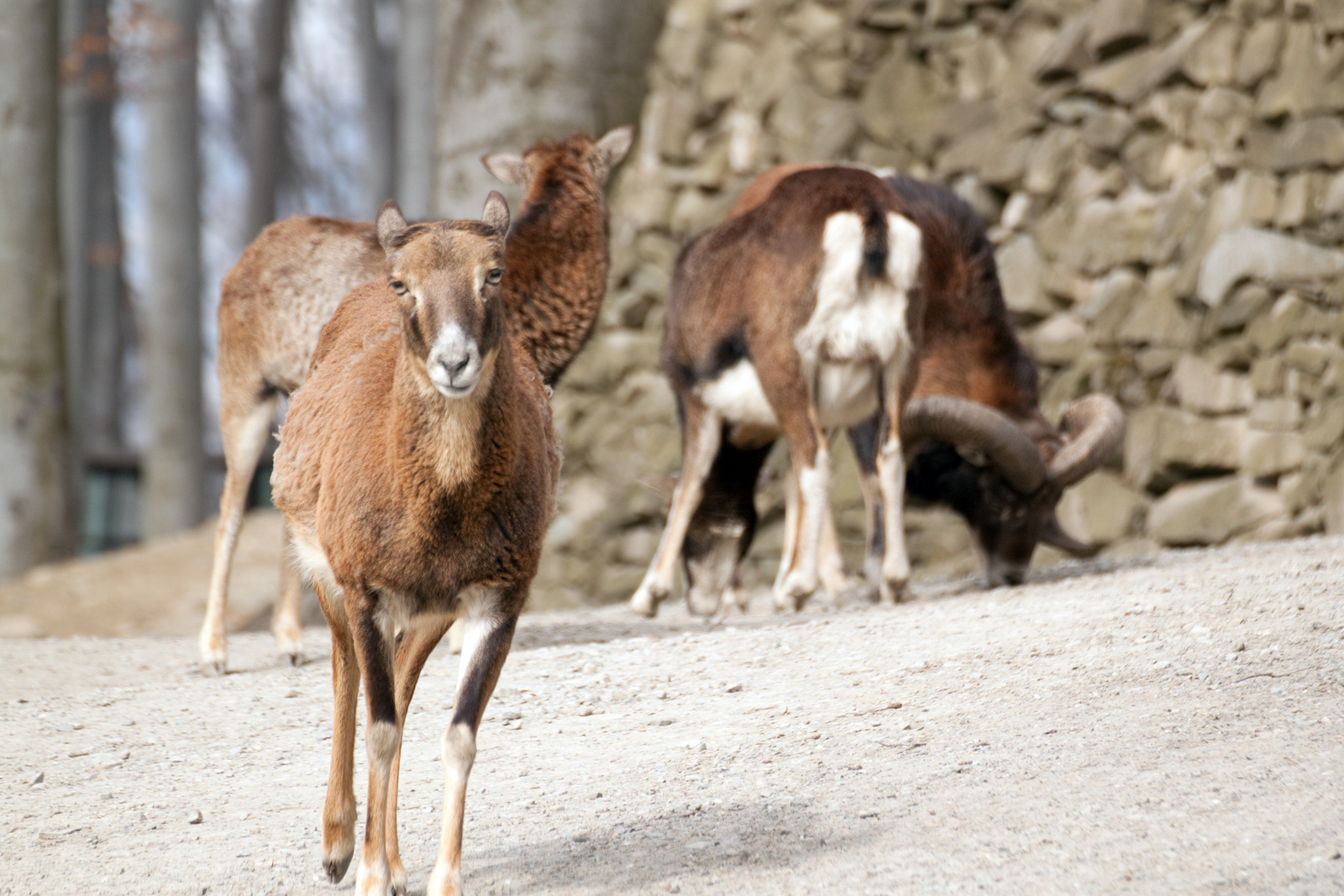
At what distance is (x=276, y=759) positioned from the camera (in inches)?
205

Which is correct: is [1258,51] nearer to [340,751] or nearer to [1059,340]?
[1059,340]

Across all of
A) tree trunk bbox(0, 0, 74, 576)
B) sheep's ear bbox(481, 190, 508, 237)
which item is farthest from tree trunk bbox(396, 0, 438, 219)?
sheep's ear bbox(481, 190, 508, 237)

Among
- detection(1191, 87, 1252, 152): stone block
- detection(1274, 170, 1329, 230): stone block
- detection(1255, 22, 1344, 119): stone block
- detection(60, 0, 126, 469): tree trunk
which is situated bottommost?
detection(60, 0, 126, 469): tree trunk

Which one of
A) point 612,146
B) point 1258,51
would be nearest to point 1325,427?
point 1258,51

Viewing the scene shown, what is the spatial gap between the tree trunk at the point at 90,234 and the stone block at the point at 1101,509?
8.29m

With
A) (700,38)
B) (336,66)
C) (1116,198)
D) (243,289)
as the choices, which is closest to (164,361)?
(700,38)

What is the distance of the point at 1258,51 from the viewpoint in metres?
9.12

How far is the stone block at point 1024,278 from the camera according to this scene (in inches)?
396

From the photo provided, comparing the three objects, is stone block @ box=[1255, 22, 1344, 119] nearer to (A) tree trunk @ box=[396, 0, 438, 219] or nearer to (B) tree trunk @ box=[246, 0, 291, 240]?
(A) tree trunk @ box=[396, 0, 438, 219]

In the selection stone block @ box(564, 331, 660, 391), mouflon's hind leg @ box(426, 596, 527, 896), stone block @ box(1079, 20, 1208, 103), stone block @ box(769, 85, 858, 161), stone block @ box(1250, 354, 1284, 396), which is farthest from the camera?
stone block @ box(564, 331, 660, 391)

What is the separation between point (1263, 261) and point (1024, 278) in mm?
1696

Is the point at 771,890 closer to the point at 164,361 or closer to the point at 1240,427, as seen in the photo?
the point at 1240,427

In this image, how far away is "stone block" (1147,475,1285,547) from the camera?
351 inches

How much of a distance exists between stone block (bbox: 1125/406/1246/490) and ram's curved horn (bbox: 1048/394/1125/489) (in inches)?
40.8
